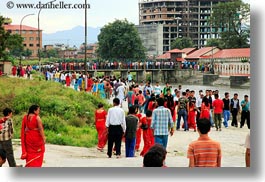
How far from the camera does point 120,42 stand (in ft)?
215

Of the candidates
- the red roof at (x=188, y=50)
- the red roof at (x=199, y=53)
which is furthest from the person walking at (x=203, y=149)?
the red roof at (x=188, y=50)

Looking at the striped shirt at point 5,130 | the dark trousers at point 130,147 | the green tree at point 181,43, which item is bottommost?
the dark trousers at point 130,147

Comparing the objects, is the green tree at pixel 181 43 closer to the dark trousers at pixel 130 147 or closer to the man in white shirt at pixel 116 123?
the dark trousers at pixel 130 147

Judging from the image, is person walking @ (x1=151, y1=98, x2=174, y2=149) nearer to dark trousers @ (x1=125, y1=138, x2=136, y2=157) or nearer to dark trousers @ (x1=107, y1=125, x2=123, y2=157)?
dark trousers @ (x1=107, y1=125, x2=123, y2=157)

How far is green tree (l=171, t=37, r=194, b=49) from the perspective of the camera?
72625mm

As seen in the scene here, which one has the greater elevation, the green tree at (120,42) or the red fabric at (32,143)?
the green tree at (120,42)

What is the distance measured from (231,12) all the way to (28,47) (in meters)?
22.6

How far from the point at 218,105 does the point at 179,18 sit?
196 feet

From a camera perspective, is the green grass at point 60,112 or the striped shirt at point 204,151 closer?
the striped shirt at point 204,151

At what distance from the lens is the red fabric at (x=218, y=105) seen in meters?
16.0

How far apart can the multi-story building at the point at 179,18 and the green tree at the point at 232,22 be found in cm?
288

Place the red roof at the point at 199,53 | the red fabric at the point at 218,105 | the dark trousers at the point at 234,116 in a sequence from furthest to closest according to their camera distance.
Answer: the red roof at the point at 199,53 < the dark trousers at the point at 234,116 < the red fabric at the point at 218,105

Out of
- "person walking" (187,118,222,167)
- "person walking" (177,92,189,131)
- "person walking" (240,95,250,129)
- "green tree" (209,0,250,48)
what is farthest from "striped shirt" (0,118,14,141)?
"green tree" (209,0,250,48)

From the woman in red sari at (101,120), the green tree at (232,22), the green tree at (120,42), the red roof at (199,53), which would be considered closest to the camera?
the woman in red sari at (101,120)
